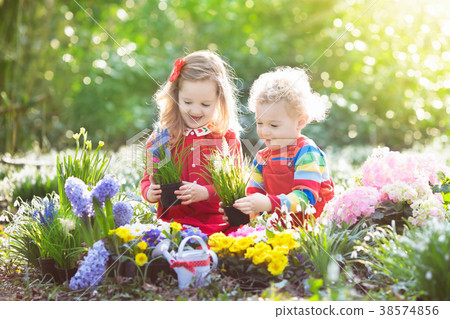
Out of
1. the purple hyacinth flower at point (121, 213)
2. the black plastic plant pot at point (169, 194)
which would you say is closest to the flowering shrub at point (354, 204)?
the black plastic plant pot at point (169, 194)

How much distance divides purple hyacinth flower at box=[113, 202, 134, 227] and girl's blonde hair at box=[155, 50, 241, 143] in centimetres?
93

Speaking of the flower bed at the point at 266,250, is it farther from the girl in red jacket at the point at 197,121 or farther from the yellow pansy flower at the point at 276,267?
the girl in red jacket at the point at 197,121

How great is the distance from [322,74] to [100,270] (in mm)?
8777

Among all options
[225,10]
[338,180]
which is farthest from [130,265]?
[225,10]

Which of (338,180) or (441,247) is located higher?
(338,180)

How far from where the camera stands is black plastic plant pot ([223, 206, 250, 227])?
124 inches

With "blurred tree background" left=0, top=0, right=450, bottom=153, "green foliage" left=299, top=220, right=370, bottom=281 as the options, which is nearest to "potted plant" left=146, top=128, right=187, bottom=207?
"green foliage" left=299, top=220, right=370, bottom=281

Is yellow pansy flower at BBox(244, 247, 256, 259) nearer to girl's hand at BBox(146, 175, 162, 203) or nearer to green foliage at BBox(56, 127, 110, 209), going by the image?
girl's hand at BBox(146, 175, 162, 203)

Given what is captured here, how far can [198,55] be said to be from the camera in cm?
387

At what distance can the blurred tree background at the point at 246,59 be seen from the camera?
8688 millimetres

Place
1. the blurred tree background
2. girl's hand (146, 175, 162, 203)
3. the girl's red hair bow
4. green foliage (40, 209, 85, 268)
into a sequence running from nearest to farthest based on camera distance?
green foliage (40, 209, 85, 268) → girl's hand (146, 175, 162, 203) → the girl's red hair bow → the blurred tree background

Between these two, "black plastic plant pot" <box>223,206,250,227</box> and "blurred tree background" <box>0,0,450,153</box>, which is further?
"blurred tree background" <box>0,0,450,153</box>

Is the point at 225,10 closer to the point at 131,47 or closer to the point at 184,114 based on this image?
the point at 131,47
